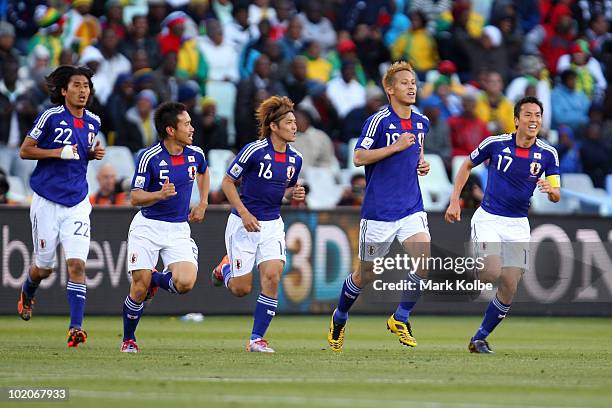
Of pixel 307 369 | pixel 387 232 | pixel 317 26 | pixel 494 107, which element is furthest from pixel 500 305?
pixel 317 26

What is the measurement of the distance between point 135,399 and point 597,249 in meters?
12.1

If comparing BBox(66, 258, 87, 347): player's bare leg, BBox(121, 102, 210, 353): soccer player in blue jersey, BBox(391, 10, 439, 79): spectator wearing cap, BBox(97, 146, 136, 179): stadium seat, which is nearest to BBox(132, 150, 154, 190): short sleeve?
BBox(121, 102, 210, 353): soccer player in blue jersey

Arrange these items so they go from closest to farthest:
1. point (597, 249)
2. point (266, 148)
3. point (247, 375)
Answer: point (247, 375)
point (266, 148)
point (597, 249)

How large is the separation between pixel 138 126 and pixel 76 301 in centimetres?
836

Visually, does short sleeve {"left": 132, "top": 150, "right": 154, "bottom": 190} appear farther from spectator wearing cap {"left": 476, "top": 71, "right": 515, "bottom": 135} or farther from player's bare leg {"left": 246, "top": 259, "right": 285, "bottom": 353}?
spectator wearing cap {"left": 476, "top": 71, "right": 515, "bottom": 135}

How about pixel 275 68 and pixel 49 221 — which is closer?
pixel 49 221

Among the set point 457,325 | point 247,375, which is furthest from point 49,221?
point 457,325

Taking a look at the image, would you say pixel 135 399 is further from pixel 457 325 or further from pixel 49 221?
pixel 457 325

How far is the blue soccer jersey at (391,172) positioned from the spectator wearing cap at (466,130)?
31.8 feet

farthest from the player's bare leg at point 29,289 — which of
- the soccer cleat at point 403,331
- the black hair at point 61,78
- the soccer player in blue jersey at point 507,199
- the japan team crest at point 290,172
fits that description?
A: the soccer player in blue jersey at point 507,199

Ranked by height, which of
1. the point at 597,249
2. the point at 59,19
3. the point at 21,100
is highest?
the point at 59,19

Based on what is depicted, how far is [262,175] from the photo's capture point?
12453 millimetres

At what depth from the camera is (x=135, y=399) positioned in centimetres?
809

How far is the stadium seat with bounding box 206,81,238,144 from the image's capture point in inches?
856
